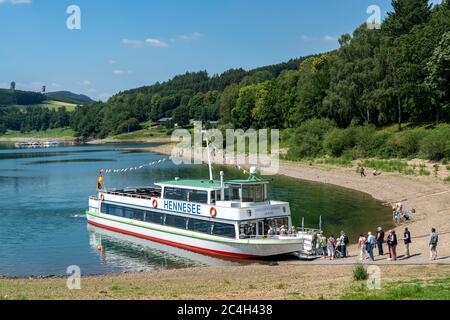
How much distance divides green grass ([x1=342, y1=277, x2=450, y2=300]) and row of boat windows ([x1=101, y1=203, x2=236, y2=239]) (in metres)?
16.6

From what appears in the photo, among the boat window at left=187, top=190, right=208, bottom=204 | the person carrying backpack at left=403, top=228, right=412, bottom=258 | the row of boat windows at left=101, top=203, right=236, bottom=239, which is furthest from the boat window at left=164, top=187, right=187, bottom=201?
the person carrying backpack at left=403, top=228, right=412, bottom=258

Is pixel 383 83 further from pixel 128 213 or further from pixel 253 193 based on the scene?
pixel 253 193

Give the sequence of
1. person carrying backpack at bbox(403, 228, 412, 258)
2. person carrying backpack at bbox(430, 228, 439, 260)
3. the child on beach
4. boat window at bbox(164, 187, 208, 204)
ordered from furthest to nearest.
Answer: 1. boat window at bbox(164, 187, 208, 204)
2. the child on beach
3. person carrying backpack at bbox(403, 228, 412, 258)
4. person carrying backpack at bbox(430, 228, 439, 260)

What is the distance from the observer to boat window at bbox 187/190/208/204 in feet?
134

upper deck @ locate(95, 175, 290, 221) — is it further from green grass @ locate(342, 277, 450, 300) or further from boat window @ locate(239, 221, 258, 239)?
green grass @ locate(342, 277, 450, 300)

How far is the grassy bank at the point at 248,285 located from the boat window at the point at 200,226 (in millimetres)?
5461

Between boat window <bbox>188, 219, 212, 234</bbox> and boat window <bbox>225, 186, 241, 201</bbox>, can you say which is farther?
boat window <bbox>188, 219, 212, 234</bbox>

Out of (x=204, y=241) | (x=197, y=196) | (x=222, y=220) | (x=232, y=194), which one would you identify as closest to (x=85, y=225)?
(x=197, y=196)

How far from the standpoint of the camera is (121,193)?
51.2 meters

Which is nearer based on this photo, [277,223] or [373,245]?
[373,245]

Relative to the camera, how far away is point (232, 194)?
3950cm

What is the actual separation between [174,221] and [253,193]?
822 cm
